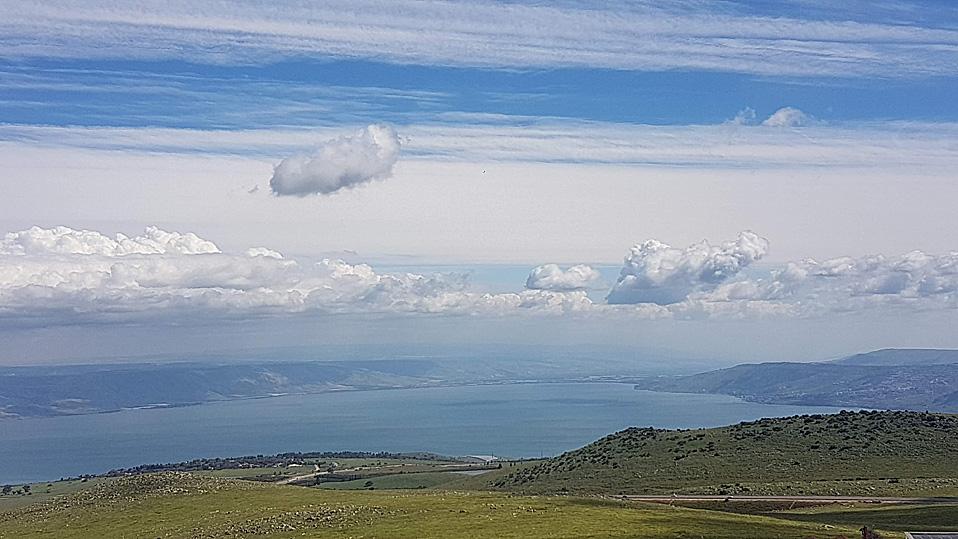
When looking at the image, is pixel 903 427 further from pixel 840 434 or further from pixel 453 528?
pixel 453 528

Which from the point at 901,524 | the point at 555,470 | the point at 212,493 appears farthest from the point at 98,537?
the point at 555,470

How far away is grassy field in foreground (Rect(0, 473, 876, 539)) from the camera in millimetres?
49312

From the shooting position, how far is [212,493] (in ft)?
274

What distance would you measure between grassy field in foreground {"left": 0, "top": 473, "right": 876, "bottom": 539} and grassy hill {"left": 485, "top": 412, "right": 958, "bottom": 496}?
27.6 meters

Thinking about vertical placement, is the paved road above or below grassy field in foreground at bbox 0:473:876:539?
below

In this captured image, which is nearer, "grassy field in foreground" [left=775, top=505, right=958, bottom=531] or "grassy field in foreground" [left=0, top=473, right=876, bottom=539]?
"grassy field in foreground" [left=0, top=473, right=876, bottom=539]

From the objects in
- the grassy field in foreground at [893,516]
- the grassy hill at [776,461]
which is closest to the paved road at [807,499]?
the grassy hill at [776,461]

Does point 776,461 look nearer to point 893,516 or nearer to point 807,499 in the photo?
point 807,499

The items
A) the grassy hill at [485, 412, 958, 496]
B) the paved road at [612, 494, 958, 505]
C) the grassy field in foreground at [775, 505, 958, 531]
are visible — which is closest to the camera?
the grassy field in foreground at [775, 505, 958, 531]

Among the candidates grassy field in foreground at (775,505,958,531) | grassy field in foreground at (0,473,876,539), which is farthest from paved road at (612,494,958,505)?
grassy field in foreground at (0,473,876,539)

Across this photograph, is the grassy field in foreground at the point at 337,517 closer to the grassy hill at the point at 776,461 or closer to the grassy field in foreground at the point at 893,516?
the grassy field in foreground at the point at 893,516

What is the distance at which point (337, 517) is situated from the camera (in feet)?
200

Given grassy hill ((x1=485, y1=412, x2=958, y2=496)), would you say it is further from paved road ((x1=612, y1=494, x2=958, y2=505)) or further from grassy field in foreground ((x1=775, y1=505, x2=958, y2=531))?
grassy field in foreground ((x1=775, y1=505, x2=958, y2=531))

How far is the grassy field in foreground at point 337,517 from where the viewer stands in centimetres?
4931
